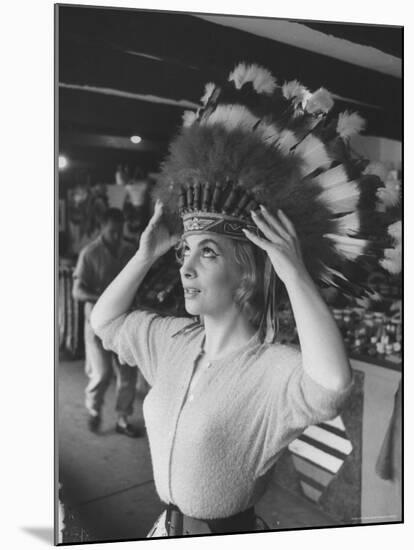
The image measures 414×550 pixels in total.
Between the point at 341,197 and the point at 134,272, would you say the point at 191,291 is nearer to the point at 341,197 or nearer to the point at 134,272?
the point at 134,272

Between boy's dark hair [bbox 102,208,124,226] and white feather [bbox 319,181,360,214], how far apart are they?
72 cm

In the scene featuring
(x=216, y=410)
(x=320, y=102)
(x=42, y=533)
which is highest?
(x=320, y=102)

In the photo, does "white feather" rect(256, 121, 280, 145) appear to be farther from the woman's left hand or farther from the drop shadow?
the drop shadow

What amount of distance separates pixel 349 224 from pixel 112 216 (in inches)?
33.9

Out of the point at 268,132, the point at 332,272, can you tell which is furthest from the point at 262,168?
the point at 332,272

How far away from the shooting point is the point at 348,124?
3084 mm

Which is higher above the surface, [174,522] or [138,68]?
[138,68]

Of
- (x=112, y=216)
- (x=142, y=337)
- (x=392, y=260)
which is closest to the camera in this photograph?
(x=112, y=216)

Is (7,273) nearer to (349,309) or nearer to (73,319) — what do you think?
(73,319)

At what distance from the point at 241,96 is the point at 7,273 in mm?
1042

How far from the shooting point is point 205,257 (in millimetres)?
2947

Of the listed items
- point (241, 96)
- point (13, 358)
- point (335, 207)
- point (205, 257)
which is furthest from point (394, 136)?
point (13, 358)

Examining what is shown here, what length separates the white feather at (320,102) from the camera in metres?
3.04

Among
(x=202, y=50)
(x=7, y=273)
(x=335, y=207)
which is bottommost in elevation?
(x=7, y=273)
